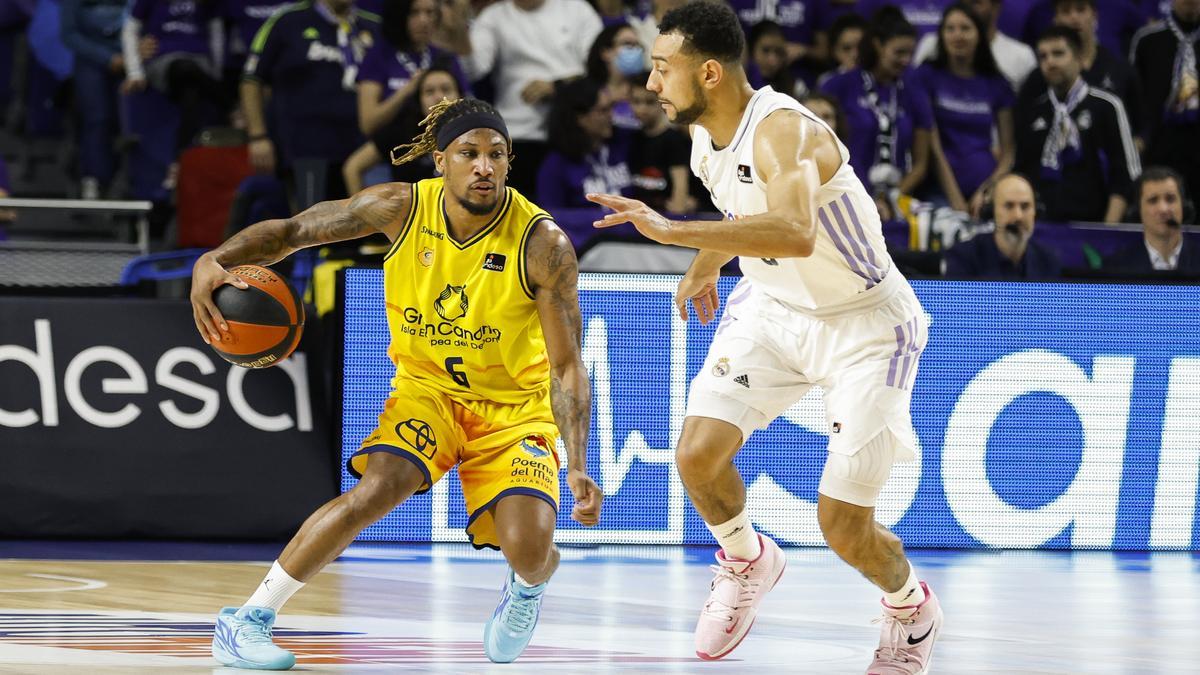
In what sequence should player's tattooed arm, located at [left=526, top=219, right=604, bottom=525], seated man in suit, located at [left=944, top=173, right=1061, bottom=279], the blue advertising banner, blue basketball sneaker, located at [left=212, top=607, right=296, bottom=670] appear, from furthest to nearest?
seated man in suit, located at [left=944, top=173, right=1061, bottom=279] → the blue advertising banner → player's tattooed arm, located at [left=526, top=219, right=604, bottom=525] → blue basketball sneaker, located at [left=212, top=607, right=296, bottom=670]

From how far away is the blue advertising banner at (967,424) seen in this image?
8.45m

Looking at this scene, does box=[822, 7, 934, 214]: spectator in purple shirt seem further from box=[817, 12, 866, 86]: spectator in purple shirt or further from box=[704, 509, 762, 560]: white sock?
Result: box=[704, 509, 762, 560]: white sock

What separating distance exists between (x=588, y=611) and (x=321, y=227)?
6.84ft

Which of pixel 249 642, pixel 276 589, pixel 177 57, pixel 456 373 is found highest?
pixel 177 57

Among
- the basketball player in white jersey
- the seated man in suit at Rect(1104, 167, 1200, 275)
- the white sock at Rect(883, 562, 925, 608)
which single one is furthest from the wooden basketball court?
the seated man in suit at Rect(1104, 167, 1200, 275)

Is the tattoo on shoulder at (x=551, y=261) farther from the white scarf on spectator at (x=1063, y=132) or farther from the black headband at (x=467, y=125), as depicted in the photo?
the white scarf on spectator at (x=1063, y=132)

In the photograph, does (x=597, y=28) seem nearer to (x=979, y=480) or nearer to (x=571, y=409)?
(x=979, y=480)

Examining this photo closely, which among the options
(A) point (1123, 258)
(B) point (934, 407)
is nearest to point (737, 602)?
(B) point (934, 407)

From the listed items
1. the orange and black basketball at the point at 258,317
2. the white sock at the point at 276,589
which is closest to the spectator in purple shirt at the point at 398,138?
the orange and black basketball at the point at 258,317

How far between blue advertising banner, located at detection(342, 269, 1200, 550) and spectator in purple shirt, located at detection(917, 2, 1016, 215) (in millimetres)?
2855

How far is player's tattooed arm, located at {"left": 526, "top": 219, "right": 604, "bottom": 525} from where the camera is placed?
560cm

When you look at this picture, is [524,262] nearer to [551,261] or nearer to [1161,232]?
[551,261]

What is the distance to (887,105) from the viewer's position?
11156 mm

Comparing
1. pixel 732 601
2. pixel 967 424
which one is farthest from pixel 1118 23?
pixel 732 601
